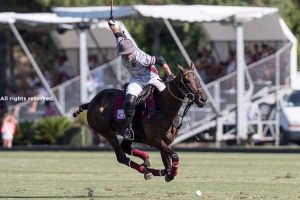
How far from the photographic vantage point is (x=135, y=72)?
18.0 meters

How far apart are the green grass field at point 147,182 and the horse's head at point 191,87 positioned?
4.85 ft

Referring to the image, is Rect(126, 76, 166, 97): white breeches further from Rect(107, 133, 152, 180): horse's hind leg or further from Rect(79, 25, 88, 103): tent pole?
Rect(79, 25, 88, 103): tent pole

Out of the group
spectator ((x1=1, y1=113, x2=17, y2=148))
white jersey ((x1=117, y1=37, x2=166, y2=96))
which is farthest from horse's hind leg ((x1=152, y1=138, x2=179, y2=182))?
spectator ((x1=1, y1=113, x2=17, y2=148))

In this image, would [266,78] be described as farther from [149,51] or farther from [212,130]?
[149,51]

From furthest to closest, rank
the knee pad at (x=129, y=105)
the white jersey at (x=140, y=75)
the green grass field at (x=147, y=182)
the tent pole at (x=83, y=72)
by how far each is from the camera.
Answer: the tent pole at (x=83, y=72), the white jersey at (x=140, y=75), the knee pad at (x=129, y=105), the green grass field at (x=147, y=182)

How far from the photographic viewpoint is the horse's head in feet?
55.9

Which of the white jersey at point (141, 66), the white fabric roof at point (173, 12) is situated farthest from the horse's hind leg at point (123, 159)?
the white fabric roof at point (173, 12)

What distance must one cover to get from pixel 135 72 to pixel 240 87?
627 inches

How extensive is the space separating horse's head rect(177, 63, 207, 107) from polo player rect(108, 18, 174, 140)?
0.42 meters

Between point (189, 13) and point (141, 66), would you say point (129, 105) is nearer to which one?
point (141, 66)

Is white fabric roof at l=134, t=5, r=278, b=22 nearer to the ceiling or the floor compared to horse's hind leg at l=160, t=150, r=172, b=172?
nearer to the ceiling

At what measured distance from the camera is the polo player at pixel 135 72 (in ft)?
58.1

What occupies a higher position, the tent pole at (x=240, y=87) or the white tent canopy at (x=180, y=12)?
the white tent canopy at (x=180, y=12)

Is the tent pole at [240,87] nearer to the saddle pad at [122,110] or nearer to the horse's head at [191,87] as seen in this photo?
the saddle pad at [122,110]
